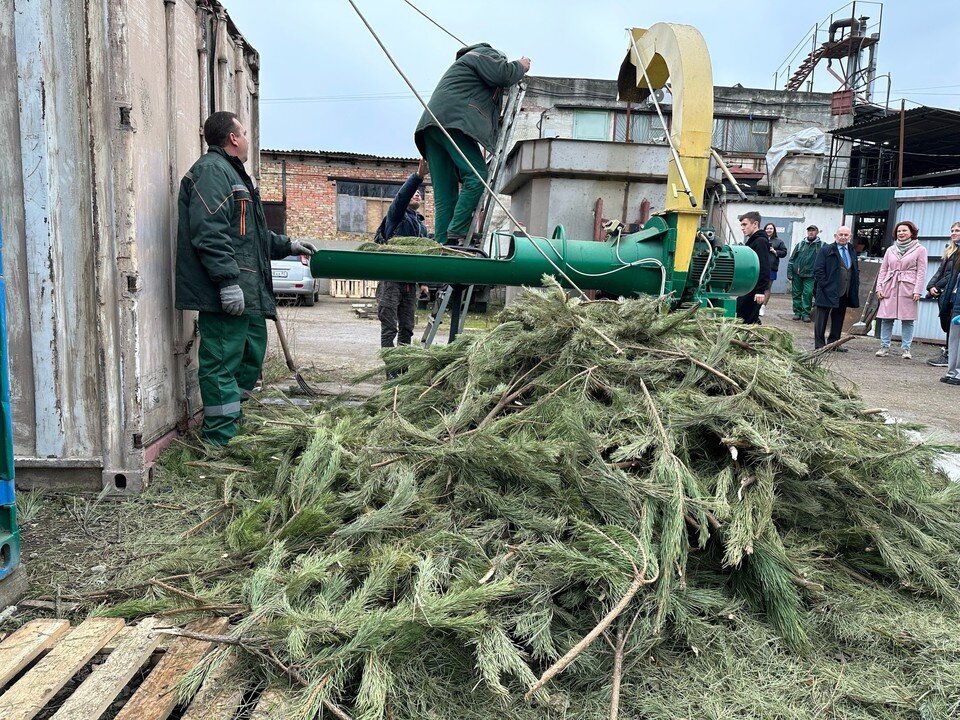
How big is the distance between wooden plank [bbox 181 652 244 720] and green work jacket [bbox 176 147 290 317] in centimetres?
249

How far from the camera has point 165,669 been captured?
2.00m

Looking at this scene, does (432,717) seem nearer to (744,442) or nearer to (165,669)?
(165,669)

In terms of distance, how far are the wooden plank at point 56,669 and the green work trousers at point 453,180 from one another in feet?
13.0

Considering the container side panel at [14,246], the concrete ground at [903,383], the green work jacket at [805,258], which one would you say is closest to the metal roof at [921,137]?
the green work jacket at [805,258]

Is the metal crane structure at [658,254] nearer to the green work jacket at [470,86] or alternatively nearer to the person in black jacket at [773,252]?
the green work jacket at [470,86]

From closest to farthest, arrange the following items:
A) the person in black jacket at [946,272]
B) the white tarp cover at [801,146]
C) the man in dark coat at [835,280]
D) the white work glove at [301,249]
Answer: the white work glove at [301,249] → the person in black jacket at [946,272] → the man in dark coat at [835,280] → the white tarp cover at [801,146]

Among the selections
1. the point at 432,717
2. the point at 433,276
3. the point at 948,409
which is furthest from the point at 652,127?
the point at 432,717

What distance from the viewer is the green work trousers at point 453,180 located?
5340 mm

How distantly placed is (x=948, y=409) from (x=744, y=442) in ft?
17.2

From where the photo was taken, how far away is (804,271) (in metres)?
13.2

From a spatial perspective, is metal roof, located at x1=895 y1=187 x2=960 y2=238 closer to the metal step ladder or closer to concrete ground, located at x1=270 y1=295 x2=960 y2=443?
concrete ground, located at x1=270 y1=295 x2=960 y2=443

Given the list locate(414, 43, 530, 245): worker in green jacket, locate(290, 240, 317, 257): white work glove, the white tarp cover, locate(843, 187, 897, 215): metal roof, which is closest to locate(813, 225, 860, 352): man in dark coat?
locate(414, 43, 530, 245): worker in green jacket

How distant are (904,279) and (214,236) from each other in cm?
935

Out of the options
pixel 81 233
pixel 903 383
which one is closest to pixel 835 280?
pixel 903 383
